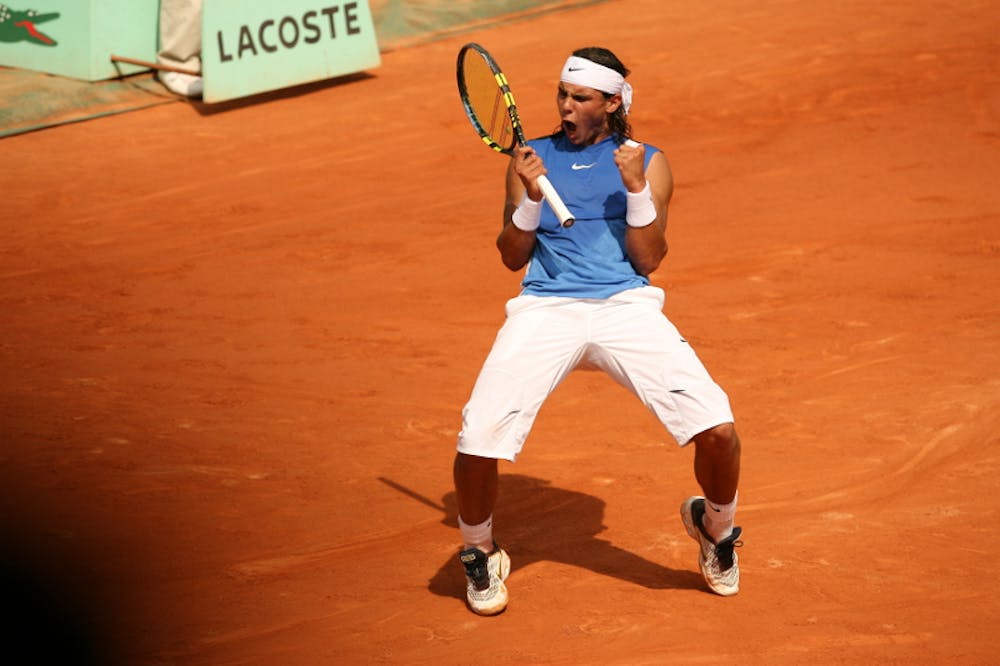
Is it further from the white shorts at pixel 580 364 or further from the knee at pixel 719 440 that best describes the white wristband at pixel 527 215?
the knee at pixel 719 440

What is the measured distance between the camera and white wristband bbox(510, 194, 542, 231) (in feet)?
17.4

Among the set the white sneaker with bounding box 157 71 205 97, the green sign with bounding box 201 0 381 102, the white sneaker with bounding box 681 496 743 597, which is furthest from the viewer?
the white sneaker with bounding box 157 71 205 97

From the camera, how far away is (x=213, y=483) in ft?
21.8

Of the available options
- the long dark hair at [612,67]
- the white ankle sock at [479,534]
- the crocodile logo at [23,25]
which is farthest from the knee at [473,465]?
the crocodile logo at [23,25]

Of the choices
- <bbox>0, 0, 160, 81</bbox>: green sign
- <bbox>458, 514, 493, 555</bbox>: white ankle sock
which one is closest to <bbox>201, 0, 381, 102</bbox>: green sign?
<bbox>0, 0, 160, 81</bbox>: green sign

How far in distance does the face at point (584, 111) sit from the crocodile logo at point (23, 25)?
32.6 feet

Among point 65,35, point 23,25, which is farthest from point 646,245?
point 23,25

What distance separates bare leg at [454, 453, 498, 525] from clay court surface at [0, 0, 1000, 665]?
0.40 meters

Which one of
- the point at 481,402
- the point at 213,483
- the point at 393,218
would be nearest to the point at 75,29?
the point at 393,218

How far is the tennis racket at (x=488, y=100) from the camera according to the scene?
5719 millimetres

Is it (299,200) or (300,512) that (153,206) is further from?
(300,512)

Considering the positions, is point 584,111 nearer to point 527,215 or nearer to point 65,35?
point 527,215

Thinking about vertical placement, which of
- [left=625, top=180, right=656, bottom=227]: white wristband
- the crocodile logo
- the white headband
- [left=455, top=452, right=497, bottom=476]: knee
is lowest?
Result: the crocodile logo

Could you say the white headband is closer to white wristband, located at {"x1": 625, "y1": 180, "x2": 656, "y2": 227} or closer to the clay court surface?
white wristband, located at {"x1": 625, "y1": 180, "x2": 656, "y2": 227}
